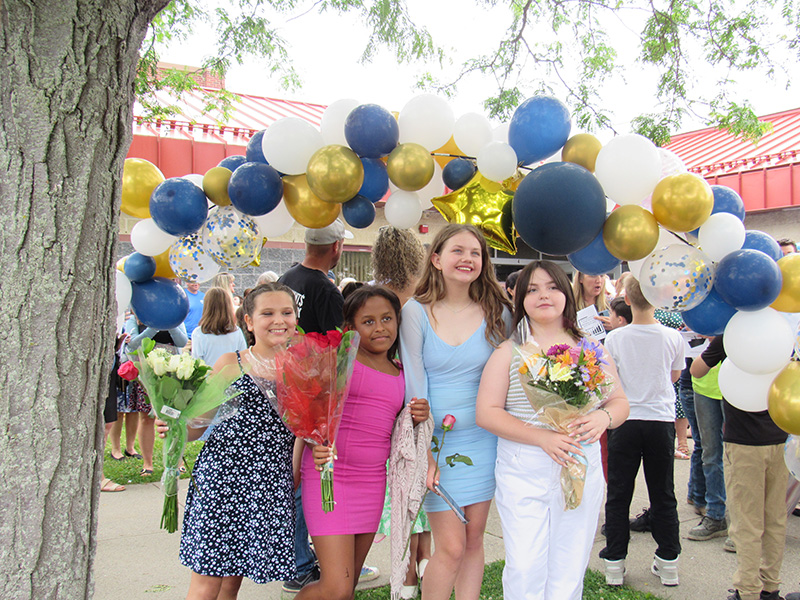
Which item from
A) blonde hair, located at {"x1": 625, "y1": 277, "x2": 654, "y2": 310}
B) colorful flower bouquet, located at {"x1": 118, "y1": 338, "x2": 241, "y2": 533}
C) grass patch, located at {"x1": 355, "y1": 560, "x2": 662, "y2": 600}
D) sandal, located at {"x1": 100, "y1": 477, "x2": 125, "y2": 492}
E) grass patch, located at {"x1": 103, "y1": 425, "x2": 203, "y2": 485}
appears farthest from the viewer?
grass patch, located at {"x1": 103, "y1": 425, "x2": 203, "y2": 485}

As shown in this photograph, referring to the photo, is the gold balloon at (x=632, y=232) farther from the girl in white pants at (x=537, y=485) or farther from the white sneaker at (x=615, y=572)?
the white sneaker at (x=615, y=572)

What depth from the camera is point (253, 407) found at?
275cm

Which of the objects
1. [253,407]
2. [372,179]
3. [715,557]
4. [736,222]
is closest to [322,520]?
[253,407]

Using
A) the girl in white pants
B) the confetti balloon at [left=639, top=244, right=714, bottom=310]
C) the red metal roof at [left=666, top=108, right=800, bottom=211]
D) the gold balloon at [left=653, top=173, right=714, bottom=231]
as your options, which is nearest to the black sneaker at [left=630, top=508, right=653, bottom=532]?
the girl in white pants

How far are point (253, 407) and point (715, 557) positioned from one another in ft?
10.4

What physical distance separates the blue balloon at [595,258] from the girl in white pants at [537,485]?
1.32 ft

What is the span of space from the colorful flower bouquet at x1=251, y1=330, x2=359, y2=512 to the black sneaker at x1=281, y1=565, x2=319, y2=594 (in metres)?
1.16

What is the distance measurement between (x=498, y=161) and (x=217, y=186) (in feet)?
4.05

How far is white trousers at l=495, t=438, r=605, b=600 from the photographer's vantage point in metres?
2.61

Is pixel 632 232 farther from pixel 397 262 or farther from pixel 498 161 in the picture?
pixel 397 262

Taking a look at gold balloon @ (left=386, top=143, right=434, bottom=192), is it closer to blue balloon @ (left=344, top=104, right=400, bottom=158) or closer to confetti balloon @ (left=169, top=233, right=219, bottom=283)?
blue balloon @ (left=344, top=104, right=400, bottom=158)

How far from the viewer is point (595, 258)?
8.84ft

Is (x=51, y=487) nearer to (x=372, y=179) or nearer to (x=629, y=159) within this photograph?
(x=372, y=179)

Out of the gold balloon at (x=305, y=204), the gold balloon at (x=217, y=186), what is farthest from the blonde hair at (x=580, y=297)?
the gold balloon at (x=217, y=186)
